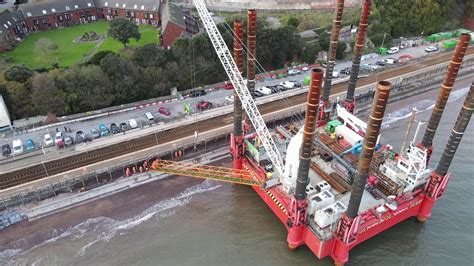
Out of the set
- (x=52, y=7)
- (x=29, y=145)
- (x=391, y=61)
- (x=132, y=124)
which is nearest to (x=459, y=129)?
(x=132, y=124)

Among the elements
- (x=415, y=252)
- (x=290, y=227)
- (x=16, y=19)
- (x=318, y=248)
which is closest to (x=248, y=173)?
(x=290, y=227)

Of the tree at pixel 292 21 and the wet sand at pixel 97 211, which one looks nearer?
the wet sand at pixel 97 211

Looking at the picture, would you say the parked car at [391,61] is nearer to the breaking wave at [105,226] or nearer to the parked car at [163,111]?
the parked car at [163,111]

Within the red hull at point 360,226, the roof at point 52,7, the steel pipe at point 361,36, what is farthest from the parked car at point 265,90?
the roof at point 52,7

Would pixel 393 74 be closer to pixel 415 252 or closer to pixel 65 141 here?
pixel 415 252

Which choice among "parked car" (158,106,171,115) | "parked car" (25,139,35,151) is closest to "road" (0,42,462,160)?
"parked car" (158,106,171,115)

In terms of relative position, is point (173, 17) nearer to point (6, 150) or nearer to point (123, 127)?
point (123, 127)

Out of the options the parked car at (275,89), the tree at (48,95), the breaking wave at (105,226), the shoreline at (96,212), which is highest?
the tree at (48,95)
